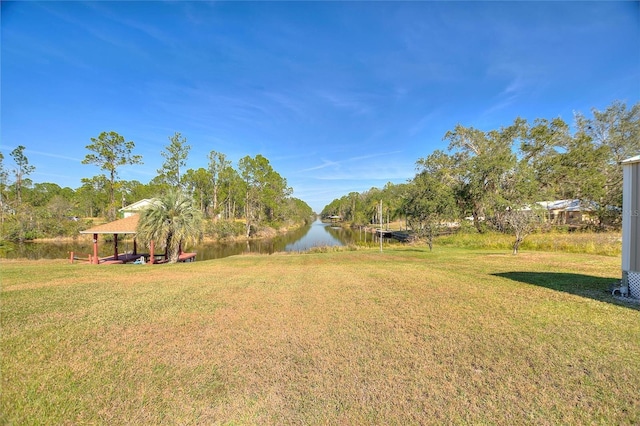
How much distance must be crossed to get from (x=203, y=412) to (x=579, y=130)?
4211cm

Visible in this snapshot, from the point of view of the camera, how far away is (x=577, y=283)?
6.39 metres

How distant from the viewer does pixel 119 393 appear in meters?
2.67

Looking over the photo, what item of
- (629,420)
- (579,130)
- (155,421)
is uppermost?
(579,130)

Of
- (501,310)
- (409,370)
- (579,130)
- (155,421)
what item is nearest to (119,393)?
(155,421)

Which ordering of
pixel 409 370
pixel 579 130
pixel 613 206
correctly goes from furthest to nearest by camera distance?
1. pixel 579 130
2. pixel 613 206
3. pixel 409 370

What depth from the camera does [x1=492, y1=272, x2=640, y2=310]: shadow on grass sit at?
5.19 meters

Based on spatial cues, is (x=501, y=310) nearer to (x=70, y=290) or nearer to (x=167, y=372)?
(x=167, y=372)

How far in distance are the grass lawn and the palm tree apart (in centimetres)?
808

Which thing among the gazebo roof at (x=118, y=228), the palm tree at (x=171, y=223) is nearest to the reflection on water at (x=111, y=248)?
the gazebo roof at (x=118, y=228)

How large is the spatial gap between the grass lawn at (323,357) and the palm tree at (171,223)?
8.08 metres

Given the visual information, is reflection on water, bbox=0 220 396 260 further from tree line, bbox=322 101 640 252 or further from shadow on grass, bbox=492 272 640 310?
shadow on grass, bbox=492 272 640 310

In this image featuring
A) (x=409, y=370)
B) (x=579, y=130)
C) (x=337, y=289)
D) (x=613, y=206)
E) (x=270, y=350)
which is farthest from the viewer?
(x=579, y=130)

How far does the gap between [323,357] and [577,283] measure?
6.95 m

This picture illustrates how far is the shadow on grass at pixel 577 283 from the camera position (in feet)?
17.0
